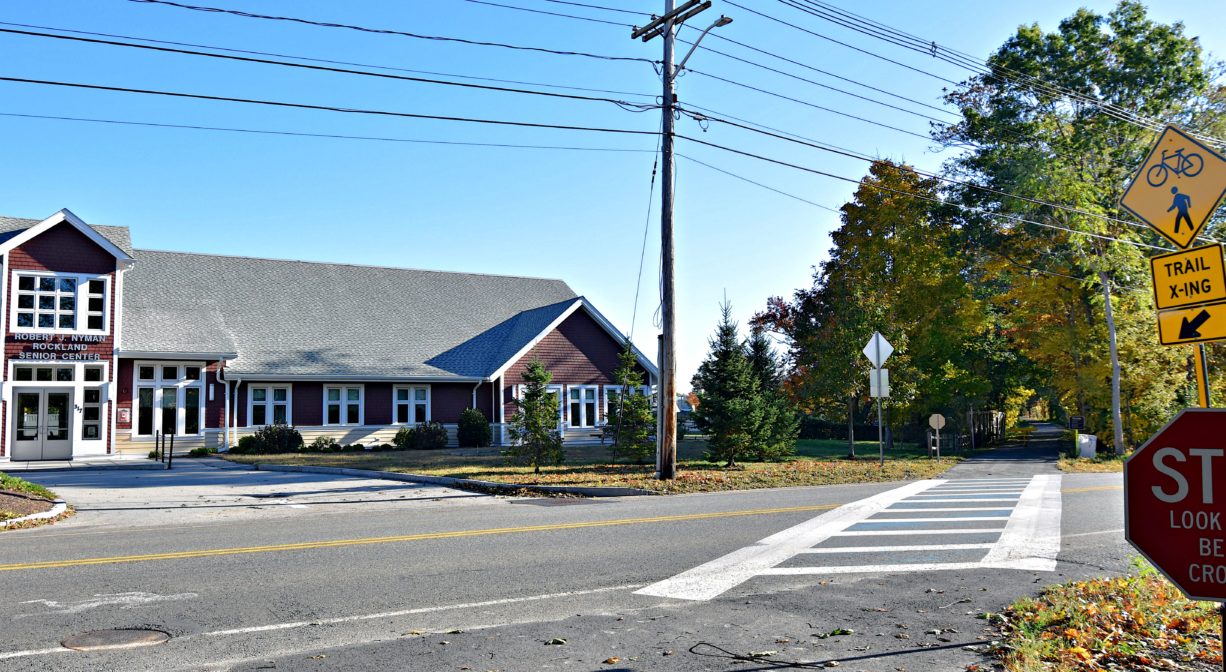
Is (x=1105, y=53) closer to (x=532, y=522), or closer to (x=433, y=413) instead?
(x=433, y=413)

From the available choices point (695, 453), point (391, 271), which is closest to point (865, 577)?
point (695, 453)

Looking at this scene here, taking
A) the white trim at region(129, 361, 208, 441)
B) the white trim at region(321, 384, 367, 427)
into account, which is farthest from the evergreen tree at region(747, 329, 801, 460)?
the white trim at region(129, 361, 208, 441)

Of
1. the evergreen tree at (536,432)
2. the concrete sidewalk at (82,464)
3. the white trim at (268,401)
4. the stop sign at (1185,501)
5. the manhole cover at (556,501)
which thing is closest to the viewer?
the stop sign at (1185,501)

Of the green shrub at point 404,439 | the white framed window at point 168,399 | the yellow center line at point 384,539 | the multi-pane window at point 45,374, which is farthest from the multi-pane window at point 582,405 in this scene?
the yellow center line at point 384,539

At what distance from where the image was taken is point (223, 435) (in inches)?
1172

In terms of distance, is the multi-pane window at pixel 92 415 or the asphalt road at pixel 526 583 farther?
the multi-pane window at pixel 92 415

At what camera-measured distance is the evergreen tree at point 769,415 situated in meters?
26.2

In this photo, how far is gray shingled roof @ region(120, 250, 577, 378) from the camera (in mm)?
30922

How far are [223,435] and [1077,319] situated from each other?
1418 inches

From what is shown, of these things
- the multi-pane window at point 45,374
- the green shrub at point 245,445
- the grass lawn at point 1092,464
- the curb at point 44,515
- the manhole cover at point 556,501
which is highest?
the multi-pane window at point 45,374

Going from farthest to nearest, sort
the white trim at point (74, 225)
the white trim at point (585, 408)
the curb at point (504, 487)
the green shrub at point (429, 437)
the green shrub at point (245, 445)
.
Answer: the white trim at point (585, 408) < the green shrub at point (429, 437) < the green shrub at point (245, 445) < the white trim at point (74, 225) < the curb at point (504, 487)

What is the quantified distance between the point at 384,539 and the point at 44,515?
6076 millimetres

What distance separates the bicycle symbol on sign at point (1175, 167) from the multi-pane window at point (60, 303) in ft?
92.9

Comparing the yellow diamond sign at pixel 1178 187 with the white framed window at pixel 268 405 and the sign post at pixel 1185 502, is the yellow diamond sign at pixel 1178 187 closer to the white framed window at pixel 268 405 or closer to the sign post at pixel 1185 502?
the sign post at pixel 1185 502
